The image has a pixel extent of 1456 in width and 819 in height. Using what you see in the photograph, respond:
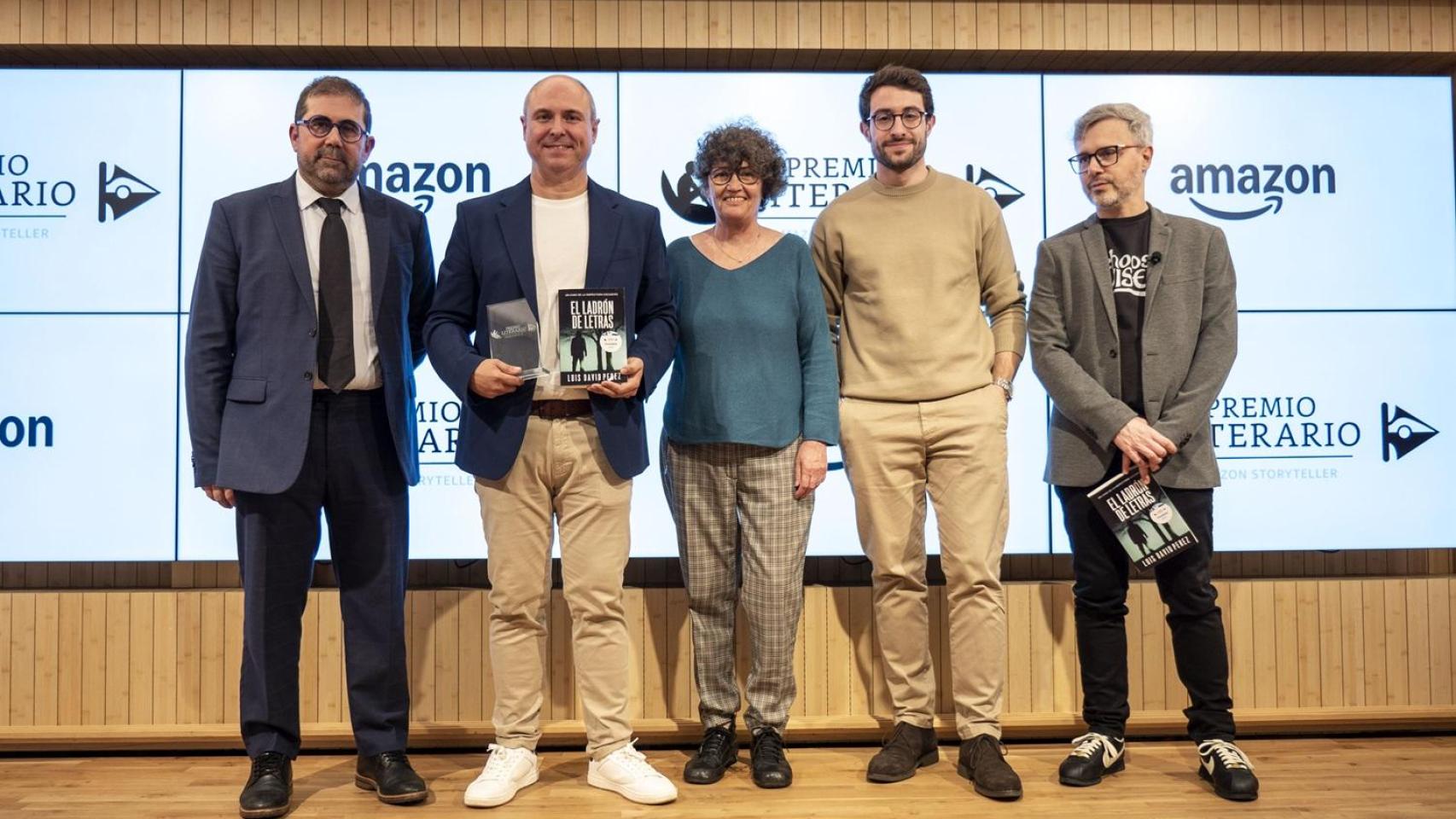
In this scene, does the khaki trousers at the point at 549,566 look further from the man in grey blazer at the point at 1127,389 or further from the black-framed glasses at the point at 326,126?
the man in grey blazer at the point at 1127,389

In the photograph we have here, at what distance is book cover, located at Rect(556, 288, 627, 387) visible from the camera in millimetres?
2572

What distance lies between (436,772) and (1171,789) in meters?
1.98

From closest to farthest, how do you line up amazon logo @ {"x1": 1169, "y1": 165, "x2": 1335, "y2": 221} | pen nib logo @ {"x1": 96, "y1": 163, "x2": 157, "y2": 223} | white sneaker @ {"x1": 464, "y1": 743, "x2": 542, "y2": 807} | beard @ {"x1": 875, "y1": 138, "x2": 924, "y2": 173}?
white sneaker @ {"x1": 464, "y1": 743, "x2": 542, "y2": 807} < beard @ {"x1": 875, "y1": 138, "x2": 924, "y2": 173} < pen nib logo @ {"x1": 96, "y1": 163, "x2": 157, "y2": 223} < amazon logo @ {"x1": 1169, "y1": 165, "x2": 1335, "y2": 221}

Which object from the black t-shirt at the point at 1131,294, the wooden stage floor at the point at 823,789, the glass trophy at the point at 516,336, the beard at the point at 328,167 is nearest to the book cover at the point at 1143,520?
the black t-shirt at the point at 1131,294

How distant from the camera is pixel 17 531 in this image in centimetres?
338

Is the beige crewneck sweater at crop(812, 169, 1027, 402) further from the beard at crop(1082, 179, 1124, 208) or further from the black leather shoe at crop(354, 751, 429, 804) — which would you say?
the black leather shoe at crop(354, 751, 429, 804)

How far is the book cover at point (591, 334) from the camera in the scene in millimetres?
2572

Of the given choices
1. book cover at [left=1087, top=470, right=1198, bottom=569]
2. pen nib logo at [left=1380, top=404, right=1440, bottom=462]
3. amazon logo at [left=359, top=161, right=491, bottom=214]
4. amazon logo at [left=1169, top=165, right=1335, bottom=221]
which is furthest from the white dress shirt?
pen nib logo at [left=1380, top=404, right=1440, bottom=462]

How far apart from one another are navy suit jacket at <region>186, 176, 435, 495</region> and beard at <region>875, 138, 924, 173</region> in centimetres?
130

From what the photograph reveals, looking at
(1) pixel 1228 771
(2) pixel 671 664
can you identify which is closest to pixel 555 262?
(2) pixel 671 664

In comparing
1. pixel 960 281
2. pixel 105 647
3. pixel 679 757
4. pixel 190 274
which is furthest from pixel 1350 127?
pixel 105 647

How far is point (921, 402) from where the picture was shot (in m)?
2.88

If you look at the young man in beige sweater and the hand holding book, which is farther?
the young man in beige sweater

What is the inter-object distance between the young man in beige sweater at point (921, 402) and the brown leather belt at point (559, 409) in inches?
27.5
